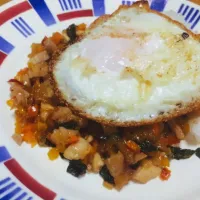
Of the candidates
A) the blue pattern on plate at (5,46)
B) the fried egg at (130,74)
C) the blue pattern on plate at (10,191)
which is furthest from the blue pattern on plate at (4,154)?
the blue pattern on plate at (5,46)

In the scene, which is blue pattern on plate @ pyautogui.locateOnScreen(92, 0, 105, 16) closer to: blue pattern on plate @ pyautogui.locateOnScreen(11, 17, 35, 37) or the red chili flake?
blue pattern on plate @ pyautogui.locateOnScreen(11, 17, 35, 37)

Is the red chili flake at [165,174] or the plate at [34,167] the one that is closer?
the plate at [34,167]

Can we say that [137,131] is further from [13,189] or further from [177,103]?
[13,189]

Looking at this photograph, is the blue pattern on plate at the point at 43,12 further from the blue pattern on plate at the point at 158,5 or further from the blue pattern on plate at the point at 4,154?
the blue pattern on plate at the point at 4,154

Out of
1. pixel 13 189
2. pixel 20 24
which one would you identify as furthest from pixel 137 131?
pixel 20 24

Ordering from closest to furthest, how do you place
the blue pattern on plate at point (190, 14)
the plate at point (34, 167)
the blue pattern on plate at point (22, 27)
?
the plate at point (34, 167) < the blue pattern on plate at point (22, 27) < the blue pattern on plate at point (190, 14)

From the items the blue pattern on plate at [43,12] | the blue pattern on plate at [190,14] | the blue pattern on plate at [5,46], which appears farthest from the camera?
the blue pattern on plate at [190,14]

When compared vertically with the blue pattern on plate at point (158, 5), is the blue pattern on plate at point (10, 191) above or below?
below
